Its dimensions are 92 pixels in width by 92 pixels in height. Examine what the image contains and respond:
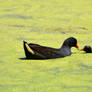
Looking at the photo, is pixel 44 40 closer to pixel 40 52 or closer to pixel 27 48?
pixel 40 52

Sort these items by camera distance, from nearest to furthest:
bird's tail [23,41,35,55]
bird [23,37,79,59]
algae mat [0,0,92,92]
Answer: algae mat [0,0,92,92]
bird's tail [23,41,35,55]
bird [23,37,79,59]

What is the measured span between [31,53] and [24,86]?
2182mm

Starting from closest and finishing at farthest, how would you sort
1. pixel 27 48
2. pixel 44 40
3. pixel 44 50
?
pixel 27 48 < pixel 44 50 < pixel 44 40

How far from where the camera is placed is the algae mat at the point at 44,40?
7914 millimetres

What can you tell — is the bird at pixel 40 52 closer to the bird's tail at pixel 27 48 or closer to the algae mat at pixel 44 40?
the bird's tail at pixel 27 48

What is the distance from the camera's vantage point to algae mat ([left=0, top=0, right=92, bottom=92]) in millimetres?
7914

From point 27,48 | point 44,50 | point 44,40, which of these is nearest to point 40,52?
point 44,50

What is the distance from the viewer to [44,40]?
12977mm

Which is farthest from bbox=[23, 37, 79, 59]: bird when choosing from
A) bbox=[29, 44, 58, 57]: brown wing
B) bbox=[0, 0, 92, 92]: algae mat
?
bbox=[0, 0, 92, 92]: algae mat

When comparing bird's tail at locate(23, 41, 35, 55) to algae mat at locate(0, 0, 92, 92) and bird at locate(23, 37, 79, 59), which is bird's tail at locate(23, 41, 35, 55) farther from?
algae mat at locate(0, 0, 92, 92)

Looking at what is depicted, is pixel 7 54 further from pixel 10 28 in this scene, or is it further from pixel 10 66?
pixel 10 28

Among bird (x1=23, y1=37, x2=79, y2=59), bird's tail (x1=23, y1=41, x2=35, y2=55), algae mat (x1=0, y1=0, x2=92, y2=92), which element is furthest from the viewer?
bird (x1=23, y1=37, x2=79, y2=59)

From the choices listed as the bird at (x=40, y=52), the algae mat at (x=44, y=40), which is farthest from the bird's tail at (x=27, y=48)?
the algae mat at (x=44, y=40)

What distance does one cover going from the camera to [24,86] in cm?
766
